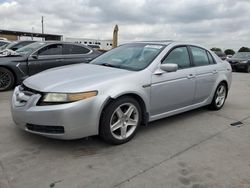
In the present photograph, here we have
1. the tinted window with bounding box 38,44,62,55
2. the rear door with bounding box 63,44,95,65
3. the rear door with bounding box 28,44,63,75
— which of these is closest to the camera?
the rear door with bounding box 28,44,63,75

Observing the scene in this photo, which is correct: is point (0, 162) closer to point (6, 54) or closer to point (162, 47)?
point (162, 47)

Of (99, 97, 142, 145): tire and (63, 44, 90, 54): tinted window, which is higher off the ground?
(63, 44, 90, 54): tinted window

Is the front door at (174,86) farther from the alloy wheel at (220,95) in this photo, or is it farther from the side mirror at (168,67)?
the alloy wheel at (220,95)

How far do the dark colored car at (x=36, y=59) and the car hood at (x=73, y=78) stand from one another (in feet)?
11.4

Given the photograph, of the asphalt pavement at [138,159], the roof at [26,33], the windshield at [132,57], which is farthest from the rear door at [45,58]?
the roof at [26,33]

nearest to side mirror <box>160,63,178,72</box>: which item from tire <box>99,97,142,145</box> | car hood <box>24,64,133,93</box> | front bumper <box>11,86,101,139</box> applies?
car hood <box>24,64,133,93</box>

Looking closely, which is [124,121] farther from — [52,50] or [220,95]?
[52,50]

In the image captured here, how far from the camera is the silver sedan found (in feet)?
10.7

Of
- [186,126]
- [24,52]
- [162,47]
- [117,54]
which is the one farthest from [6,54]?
[186,126]

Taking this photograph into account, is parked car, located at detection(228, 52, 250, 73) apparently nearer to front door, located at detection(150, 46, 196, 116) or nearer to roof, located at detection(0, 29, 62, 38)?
front door, located at detection(150, 46, 196, 116)

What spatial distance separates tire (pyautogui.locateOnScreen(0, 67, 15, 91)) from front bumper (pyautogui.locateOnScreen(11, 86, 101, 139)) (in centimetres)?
429

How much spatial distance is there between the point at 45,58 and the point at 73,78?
4.55m

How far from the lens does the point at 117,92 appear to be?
11.5ft

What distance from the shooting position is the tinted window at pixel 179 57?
14.5 feet
